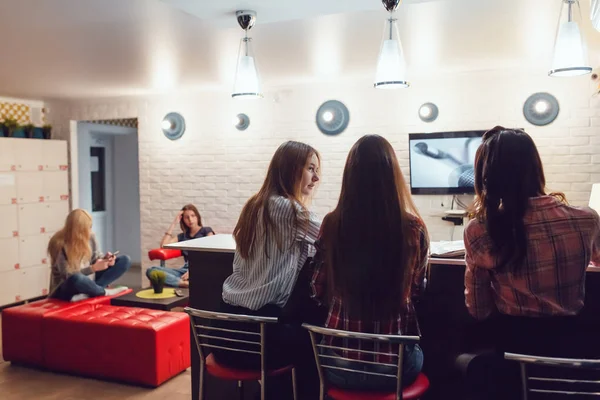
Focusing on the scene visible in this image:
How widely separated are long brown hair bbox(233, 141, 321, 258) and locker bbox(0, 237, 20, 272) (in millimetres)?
4700

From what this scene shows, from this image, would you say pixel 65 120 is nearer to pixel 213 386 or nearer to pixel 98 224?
pixel 98 224

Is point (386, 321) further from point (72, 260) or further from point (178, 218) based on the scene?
point (178, 218)

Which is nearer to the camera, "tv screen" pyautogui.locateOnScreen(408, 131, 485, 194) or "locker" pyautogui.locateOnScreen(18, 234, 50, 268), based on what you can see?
"tv screen" pyautogui.locateOnScreen(408, 131, 485, 194)

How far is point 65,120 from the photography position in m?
6.79

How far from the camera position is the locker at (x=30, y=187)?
603 cm

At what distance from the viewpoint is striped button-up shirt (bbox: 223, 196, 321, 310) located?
2.03m

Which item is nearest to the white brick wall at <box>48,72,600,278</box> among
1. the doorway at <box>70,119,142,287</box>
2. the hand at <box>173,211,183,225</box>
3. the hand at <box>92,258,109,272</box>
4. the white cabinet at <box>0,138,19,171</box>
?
the hand at <box>173,211,183,225</box>

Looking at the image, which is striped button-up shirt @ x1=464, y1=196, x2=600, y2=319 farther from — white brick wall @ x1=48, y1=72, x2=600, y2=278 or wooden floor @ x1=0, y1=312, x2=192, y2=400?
white brick wall @ x1=48, y1=72, x2=600, y2=278

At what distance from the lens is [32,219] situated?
20.3 feet

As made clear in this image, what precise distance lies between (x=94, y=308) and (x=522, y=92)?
3.88 meters

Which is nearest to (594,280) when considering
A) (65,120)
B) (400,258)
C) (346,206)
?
(400,258)

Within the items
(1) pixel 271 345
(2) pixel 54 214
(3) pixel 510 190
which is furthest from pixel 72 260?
(3) pixel 510 190

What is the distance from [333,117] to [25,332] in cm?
322

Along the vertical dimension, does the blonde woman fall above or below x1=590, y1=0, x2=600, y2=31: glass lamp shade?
below
